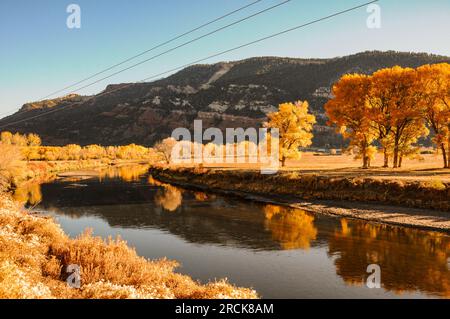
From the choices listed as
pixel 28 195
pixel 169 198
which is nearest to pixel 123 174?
pixel 28 195

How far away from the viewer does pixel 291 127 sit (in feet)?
188

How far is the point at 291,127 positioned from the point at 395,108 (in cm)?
1477

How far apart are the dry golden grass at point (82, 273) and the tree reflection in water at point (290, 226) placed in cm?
1262

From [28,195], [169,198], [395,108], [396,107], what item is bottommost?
[169,198]

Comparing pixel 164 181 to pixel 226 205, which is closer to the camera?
pixel 226 205

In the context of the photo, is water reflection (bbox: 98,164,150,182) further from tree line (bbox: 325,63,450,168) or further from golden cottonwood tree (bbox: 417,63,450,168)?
golden cottonwood tree (bbox: 417,63,450,168)

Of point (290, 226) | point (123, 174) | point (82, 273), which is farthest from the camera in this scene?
point (123, 174)

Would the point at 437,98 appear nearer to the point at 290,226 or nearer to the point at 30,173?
the point at 290,226

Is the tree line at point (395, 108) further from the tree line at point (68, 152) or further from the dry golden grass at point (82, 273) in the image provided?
the tree line at point (68, 152)

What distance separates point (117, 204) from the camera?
4500cm

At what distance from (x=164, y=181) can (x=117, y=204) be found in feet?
92.4

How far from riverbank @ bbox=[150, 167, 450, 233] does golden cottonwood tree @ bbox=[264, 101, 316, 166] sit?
6277 mm
